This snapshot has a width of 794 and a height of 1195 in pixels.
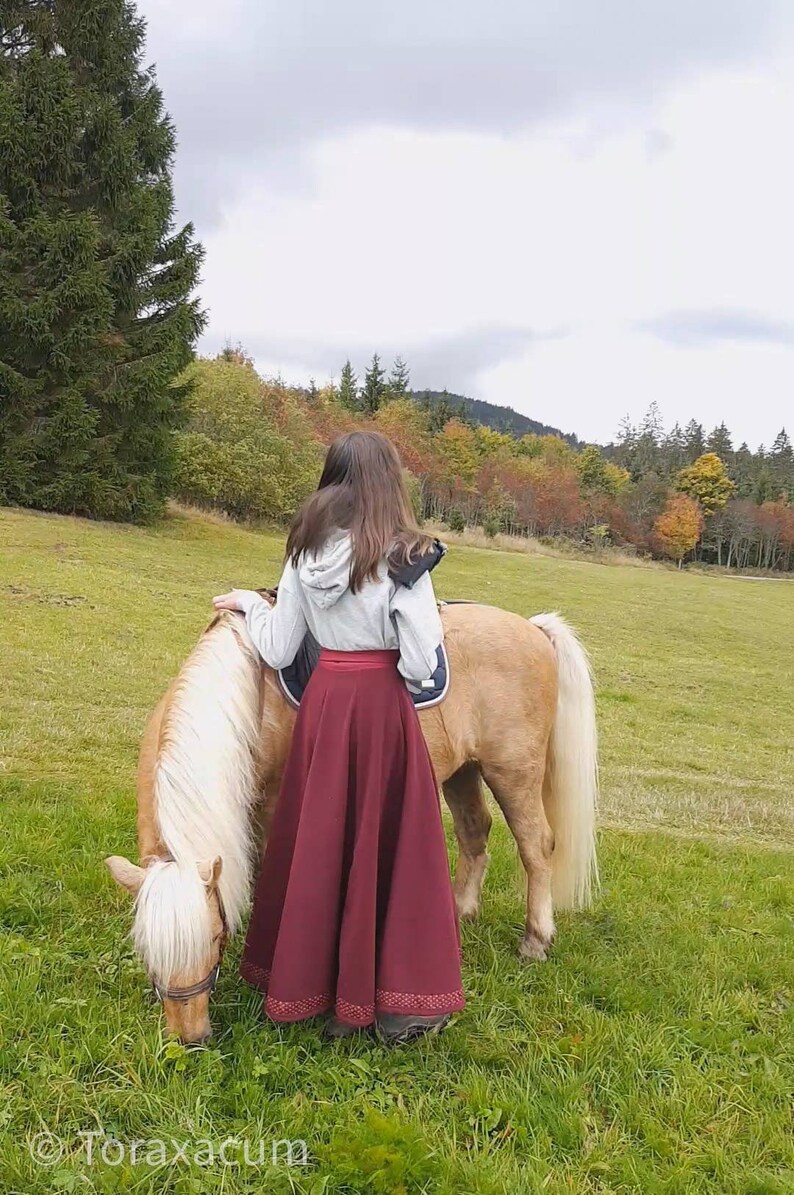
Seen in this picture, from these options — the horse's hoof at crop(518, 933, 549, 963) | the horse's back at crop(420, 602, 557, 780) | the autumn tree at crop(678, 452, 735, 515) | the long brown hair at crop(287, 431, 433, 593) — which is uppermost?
the autumn tree at crop(678, 452, 735, 515)

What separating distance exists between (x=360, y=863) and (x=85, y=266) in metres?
20.8

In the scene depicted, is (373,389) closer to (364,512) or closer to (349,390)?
(349,390)

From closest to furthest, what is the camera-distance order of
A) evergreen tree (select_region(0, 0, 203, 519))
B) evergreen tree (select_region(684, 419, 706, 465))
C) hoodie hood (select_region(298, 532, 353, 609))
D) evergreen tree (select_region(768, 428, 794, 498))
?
1. hoodie hood (select_region(298, 532, 353, 609))
2. evergreen tree (select_region(0, 0, 203, 519))
3. evergreen tree (select_region(768, 428, 794, 498))
4. evergreen tree (select_region(684, 419, 706, 465))

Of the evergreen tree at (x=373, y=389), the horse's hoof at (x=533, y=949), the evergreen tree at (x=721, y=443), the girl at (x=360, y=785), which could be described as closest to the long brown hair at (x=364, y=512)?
the girl at (x=360, y=785)

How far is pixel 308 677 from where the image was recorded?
3.16 metres

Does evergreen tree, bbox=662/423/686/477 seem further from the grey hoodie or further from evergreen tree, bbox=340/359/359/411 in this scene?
the grey hoodie

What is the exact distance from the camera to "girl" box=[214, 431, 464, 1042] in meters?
2.72

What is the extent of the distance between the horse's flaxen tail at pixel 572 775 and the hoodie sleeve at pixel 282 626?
1567 millimetres

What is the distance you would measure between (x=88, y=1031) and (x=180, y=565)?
16.8m

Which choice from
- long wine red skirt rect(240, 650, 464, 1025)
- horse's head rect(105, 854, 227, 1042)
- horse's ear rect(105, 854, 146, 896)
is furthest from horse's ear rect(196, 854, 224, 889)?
long wine red skirt rect(240, 650, 464, 1025)

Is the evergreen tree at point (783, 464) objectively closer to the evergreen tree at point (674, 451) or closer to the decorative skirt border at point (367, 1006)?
the evergreen tree at point (674, 451)

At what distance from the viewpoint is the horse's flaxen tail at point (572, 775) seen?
155 inches

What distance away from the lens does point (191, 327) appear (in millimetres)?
21922

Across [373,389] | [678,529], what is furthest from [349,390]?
[678,529]
